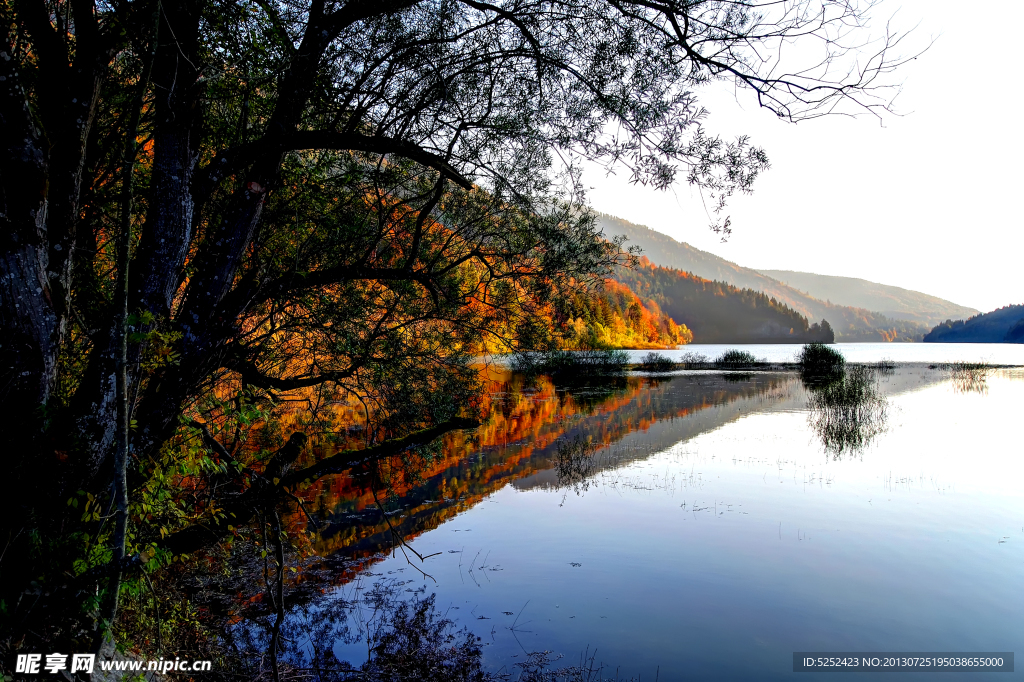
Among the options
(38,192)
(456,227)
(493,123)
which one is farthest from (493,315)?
(38,192)

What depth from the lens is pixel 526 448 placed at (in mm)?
17469

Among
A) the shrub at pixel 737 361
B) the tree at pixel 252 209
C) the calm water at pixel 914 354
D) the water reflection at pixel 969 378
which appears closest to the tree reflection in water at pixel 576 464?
the tree at pixel 252 209

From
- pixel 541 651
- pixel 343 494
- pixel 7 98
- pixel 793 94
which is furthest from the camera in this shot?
pixel 343 494

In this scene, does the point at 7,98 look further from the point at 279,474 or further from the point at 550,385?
the point at 550,385

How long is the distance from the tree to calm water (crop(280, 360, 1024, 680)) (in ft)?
10.1

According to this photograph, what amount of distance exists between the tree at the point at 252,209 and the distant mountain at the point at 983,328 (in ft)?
661

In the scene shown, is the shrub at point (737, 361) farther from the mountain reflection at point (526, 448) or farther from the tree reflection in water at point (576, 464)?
the tree reflection in water at point (576, 464)

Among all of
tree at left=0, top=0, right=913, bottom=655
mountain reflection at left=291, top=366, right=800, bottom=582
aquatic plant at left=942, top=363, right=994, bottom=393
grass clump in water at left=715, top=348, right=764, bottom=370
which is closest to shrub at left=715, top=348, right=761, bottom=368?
grass clump in water at left=715, top=348, right=764, bottom=370

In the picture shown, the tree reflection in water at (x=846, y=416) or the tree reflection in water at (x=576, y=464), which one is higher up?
the tree reflection in water at (x=846, y=416)

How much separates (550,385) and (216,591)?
1217 inches

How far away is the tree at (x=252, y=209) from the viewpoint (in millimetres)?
3146

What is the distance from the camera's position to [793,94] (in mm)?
4113

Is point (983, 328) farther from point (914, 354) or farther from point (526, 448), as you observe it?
point (526, 448)

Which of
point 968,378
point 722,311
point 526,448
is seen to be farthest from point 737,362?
point 722,311
